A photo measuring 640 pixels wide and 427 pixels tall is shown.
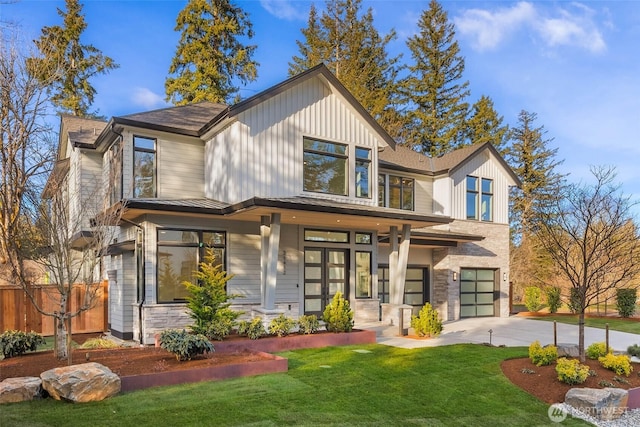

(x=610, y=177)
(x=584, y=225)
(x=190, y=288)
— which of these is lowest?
(x=190, y=288)

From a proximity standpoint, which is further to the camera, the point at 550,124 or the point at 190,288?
the point at 550,124

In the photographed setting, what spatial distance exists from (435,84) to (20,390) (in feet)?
102

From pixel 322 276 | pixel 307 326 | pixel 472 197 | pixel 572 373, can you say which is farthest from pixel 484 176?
pixel 572 373

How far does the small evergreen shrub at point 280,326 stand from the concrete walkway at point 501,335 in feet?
7.81

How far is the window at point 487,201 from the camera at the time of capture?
707 inches

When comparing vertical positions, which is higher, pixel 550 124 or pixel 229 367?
pixel 550 124

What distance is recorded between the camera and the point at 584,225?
30.0 ft

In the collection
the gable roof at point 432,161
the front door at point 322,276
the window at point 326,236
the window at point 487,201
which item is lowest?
the front door at point 322,276

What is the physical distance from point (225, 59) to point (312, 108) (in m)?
16.4

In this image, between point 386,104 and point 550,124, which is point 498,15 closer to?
point 386,104

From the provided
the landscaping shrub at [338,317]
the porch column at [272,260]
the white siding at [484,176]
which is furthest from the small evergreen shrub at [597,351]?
the white siding at [484,176]

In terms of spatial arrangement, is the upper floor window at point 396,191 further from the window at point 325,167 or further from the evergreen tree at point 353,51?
the evergreen tree at point 353,51

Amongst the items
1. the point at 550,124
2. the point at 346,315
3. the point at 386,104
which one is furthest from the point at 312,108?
the point at 550,124

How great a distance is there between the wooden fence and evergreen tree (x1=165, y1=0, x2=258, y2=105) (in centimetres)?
1532
